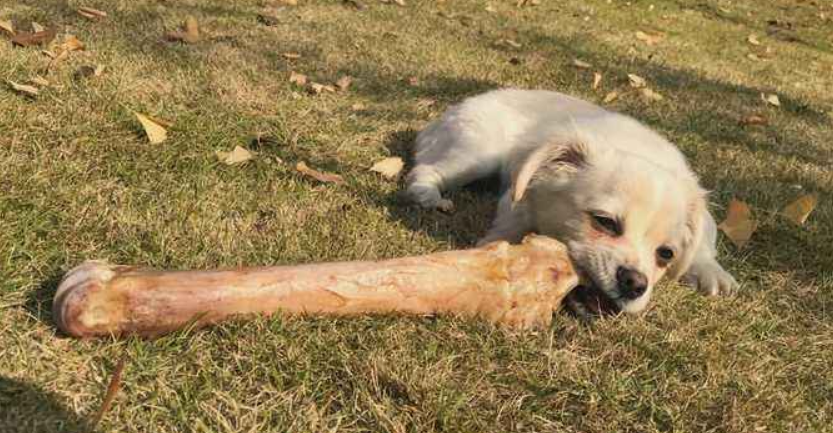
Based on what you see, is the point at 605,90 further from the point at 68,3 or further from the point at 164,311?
the point at 164,311

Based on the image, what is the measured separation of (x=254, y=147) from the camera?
382 centimetres

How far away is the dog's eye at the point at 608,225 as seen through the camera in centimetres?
290

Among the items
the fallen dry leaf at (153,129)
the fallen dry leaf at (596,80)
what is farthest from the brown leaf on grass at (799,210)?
Answer: the fallen dry leaf at (153,129)

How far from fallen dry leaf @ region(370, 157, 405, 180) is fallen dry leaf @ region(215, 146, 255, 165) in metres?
0.64

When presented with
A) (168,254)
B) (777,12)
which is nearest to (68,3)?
(168,254)

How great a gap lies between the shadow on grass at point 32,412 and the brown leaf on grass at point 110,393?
0.03 metres

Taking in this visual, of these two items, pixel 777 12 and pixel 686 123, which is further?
pixel 777 12

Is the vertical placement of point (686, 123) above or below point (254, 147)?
below

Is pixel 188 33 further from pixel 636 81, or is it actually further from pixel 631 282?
pixel 631 282

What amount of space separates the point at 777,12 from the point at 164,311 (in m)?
13.8

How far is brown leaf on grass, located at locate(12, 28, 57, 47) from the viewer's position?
14.1 ft

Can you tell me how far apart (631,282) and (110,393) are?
1756 mm

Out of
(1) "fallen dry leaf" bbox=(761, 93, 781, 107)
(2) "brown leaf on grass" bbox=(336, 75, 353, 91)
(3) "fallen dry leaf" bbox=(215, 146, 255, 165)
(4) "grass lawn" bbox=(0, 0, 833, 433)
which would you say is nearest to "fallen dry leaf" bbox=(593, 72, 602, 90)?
(4) "grass lawn" bbox=(0, 0, 833, 433)

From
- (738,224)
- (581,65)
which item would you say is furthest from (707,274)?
(581,65)
